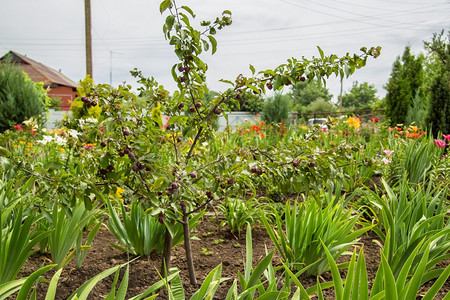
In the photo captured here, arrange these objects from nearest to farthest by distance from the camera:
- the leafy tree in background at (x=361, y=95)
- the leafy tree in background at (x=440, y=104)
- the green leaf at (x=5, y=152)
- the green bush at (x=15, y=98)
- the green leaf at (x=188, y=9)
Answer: the green leaf at (x=5, y=152) → the green leaf at (x=188, y=9) → the leafy tree in background at (x=440, y=104) → the green bush at (x=15, y=98) → the leafy tree in background at (x=361, y=95)

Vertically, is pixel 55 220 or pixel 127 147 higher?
pixel 127 147

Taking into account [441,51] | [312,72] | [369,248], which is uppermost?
[441,51]

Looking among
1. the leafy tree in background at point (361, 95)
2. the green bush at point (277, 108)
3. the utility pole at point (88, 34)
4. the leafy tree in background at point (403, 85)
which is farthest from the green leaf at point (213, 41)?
the leafy tree in background at point (361, 95)

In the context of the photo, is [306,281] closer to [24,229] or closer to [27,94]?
[24,229]

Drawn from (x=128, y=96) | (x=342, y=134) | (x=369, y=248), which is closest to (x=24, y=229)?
(x=128, y=96)

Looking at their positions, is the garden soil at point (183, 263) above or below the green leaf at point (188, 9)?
below

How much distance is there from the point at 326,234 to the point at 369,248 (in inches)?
30.4

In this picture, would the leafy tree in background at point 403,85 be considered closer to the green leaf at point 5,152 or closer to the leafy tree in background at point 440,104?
the leafy tree in background at point 440,104

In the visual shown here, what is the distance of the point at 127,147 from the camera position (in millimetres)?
1703

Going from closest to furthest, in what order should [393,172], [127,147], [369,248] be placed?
[127,147]
[369,248]
[393,172]

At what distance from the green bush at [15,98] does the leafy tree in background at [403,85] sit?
10.8 m

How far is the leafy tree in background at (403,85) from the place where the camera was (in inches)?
451

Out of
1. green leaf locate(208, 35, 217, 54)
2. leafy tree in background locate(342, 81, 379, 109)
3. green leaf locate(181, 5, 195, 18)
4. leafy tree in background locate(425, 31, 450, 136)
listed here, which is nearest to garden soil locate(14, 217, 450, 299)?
green leaf locate(208, 35, 217, 54)

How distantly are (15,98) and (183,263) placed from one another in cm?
958
